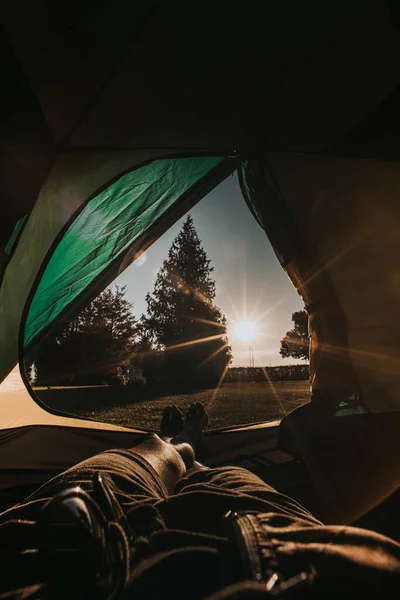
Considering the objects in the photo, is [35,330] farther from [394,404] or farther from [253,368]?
[253,368]

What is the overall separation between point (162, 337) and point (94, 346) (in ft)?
13.3

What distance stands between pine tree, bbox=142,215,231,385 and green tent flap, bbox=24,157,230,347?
13.2 m

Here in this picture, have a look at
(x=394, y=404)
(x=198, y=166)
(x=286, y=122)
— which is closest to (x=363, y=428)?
(x=394, y=404)

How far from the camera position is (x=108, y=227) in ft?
7.87

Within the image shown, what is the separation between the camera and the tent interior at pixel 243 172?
1540 millimetres

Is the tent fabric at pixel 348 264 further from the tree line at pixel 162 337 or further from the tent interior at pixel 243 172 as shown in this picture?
the tree line at pixel 162 337

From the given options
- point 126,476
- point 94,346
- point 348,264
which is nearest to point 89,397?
point 94,346

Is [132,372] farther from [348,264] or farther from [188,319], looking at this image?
[348,264]

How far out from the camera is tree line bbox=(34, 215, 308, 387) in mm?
12562

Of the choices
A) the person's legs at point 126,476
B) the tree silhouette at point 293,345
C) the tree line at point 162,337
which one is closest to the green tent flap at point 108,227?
the person's legs at point 126,476

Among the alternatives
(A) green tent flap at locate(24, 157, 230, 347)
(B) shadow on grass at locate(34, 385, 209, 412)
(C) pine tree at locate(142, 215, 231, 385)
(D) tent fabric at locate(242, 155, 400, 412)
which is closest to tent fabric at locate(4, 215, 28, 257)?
(A) green tent flap at locate(24, 157, 230, 347)

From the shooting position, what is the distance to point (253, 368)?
1825cm

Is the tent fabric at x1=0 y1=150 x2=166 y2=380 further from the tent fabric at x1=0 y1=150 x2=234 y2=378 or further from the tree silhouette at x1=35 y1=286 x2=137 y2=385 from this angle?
the tree silhouette at x1=35 y1=286 x2=137 y2=385

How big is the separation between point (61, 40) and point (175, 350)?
14.6m
